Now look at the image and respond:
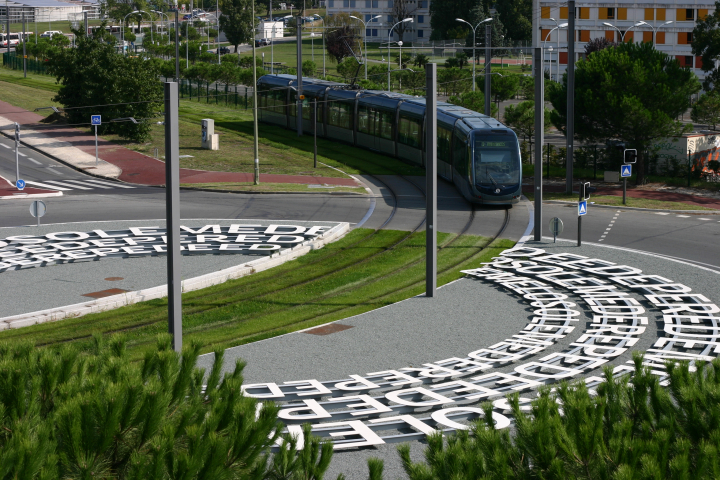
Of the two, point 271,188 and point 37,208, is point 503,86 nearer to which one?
point 271,188

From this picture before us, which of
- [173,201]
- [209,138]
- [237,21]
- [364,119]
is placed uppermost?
[237,21]

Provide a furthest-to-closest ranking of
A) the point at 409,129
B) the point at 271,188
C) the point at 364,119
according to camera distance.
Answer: the point at 364,119
the point at 409,129
the point at 271,188

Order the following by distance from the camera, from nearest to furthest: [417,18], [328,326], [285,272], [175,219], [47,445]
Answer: [47,445] < [175,219] < [328,326] < [285,272] < [417,18]

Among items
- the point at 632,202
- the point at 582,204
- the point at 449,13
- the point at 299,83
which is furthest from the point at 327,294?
the point at 449,13

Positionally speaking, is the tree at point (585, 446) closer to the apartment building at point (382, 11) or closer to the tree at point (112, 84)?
the tree at point (112, 84)

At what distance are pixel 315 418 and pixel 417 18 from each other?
141153mm

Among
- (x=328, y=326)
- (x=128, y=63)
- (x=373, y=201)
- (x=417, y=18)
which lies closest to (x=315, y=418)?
(x=328, y=326)

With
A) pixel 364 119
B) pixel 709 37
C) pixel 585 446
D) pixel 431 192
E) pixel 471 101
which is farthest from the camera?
pixel 471 101

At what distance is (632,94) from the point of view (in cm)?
3875

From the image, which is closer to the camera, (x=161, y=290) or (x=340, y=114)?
(x=161, y=290)

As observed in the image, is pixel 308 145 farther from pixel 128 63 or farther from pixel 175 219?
pixel 175 219

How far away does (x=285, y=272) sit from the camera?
26094 mm

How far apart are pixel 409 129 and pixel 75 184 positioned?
16.7 m

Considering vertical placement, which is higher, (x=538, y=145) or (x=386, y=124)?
(x=386, y=124)
